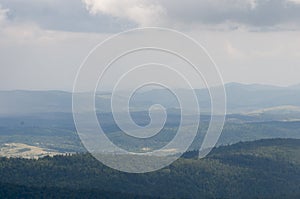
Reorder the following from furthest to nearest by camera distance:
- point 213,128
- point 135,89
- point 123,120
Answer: point 123,120, point 213,128, point 135,89

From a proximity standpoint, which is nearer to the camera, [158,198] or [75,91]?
[75,91]

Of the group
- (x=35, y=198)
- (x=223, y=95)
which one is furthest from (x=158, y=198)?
(x=223, y=95)

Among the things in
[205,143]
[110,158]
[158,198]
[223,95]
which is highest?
[223,95]

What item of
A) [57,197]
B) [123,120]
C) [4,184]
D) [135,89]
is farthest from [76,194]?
[135,89]

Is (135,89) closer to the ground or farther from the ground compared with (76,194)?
farther from the ground

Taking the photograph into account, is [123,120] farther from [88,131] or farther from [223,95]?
[223,95]

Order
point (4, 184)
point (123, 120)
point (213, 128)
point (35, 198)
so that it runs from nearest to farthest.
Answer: point (213, 128), point (123, 120), point (35, 198), point (4, 184)

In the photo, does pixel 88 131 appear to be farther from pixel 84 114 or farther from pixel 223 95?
pixel 223 95

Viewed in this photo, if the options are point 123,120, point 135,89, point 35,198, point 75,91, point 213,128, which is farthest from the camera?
point 35,198

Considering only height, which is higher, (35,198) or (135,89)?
(135,89)
